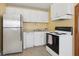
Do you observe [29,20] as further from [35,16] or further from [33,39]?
[33,39]

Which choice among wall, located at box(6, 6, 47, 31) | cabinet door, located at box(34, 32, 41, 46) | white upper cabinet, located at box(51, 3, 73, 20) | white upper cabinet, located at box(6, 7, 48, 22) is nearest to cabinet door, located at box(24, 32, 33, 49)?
cabinet door, located at box(34, 32, 41, 46)

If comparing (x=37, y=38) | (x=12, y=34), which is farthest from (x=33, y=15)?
(x=12, y=34)

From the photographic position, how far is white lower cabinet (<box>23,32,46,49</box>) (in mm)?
5180

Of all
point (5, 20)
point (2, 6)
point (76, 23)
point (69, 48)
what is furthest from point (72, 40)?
point (2, 6)

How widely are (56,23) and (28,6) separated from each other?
1.46m

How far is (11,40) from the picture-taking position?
4.10 m

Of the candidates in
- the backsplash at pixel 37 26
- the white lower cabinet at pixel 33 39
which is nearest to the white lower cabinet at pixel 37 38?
the white lower cabinet at pixel 33 39

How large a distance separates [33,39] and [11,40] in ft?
4.85

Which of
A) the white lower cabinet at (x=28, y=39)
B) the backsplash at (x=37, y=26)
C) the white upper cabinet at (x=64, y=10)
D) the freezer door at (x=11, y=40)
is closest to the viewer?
the white upper cabinet at (x=64, y=10)

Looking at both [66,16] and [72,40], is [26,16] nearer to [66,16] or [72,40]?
[66,16]

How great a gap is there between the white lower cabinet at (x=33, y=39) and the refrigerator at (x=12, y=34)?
914 mm

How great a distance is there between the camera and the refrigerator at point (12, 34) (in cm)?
403

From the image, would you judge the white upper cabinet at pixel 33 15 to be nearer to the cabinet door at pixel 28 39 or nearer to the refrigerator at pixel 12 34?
the cabinet door at pixel 28 39

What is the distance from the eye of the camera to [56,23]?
4863mm
